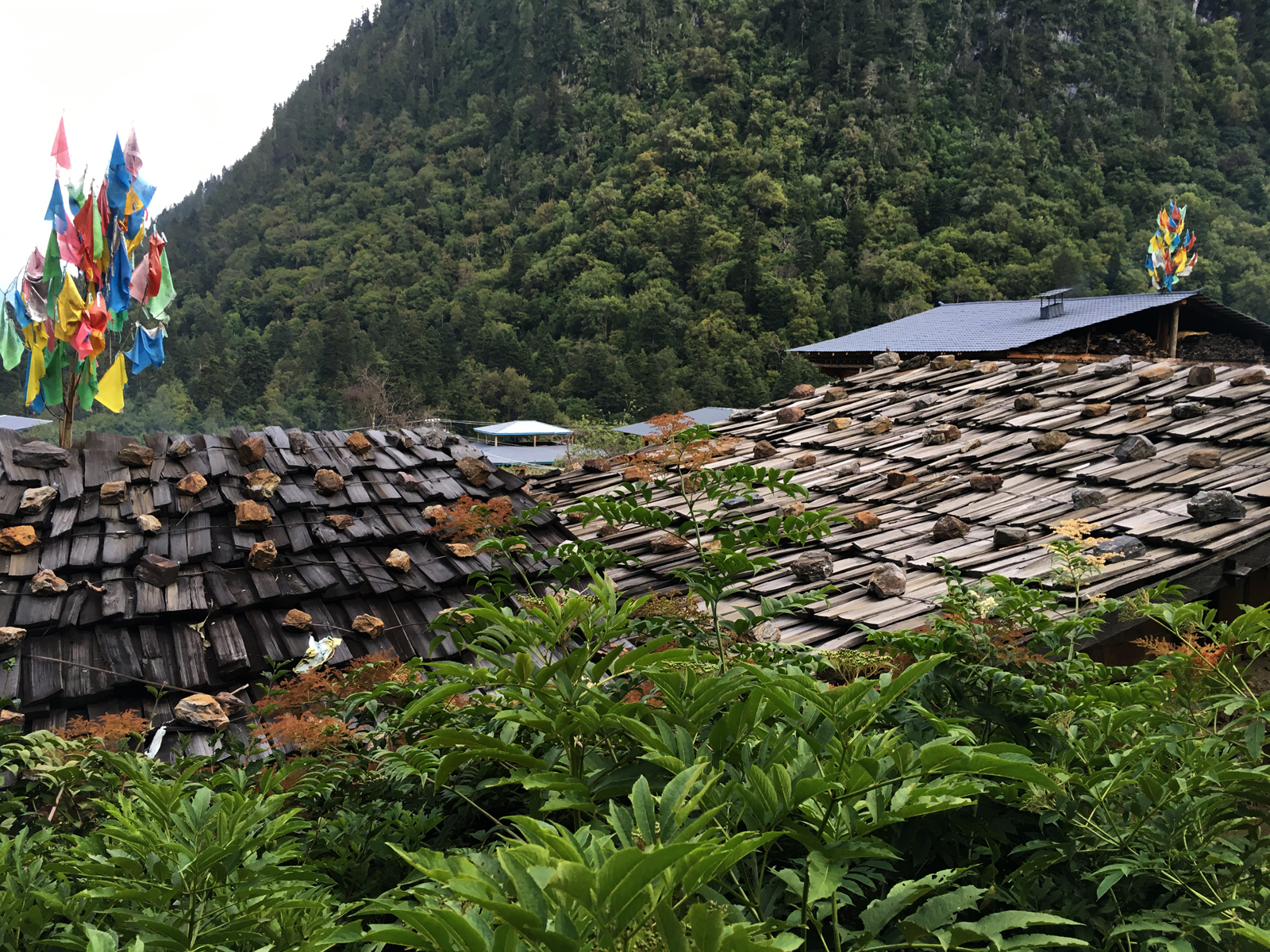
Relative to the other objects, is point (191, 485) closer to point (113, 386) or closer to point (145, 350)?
point (113, 386)

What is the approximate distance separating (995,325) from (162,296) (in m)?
13.7

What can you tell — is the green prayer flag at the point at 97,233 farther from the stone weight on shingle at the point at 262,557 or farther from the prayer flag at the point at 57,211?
the stone weight on shingle at the point at 262,557

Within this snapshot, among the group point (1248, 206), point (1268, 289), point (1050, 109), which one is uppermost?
point (1050, 109)

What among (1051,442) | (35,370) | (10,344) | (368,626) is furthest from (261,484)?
(10,344)

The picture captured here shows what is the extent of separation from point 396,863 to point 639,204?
6021 cm

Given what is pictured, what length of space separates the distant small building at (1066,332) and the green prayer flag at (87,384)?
403 inches

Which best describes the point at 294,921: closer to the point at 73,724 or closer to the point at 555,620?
the point at 555,620

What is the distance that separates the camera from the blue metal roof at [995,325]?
1373 cm

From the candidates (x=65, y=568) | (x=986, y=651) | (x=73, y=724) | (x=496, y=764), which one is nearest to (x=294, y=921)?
(x=496, y=764)

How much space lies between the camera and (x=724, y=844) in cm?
75

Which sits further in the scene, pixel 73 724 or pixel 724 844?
pixel 73 724

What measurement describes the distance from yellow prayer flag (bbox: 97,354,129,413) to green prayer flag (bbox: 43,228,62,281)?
1581 mm

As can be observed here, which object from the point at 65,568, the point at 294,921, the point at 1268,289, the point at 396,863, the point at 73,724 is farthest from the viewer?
the point at 1268,289

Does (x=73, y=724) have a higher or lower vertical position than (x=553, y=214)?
lower
